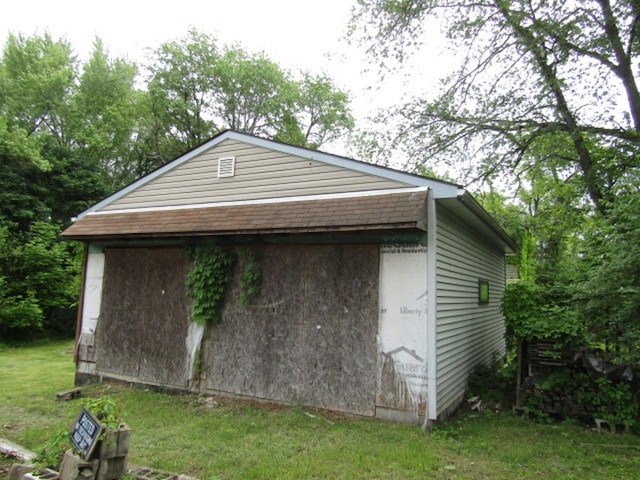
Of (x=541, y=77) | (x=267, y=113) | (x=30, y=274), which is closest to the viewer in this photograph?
(x=541, y=77)

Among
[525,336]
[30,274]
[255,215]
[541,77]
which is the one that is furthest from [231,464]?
[30,274]

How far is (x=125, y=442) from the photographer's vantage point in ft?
11.3

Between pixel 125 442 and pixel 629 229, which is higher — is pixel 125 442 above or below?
below

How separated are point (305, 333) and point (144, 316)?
3.32 metres

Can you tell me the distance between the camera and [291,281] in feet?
21.5

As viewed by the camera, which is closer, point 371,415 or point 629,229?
point 629,229

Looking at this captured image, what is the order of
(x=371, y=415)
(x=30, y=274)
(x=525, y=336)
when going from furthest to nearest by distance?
(x=30, y=274), (x=525, y=336), (x=371, y=415)

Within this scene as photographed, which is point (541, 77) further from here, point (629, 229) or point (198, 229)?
point (198, 229)

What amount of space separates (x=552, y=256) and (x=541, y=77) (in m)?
10.6

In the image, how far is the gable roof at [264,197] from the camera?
5.73m

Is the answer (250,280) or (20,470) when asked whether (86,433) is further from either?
(250,280)

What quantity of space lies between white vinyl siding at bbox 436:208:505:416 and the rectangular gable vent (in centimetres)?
366

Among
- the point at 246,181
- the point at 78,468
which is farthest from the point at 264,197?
the point at 78,468

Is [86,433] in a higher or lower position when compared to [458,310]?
lower
